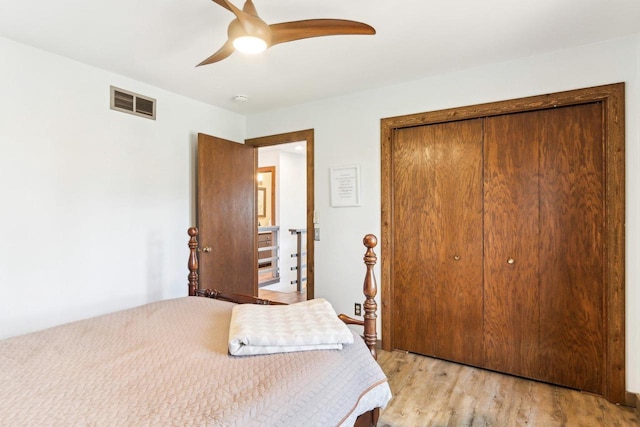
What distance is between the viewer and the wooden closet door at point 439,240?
9.01 feet

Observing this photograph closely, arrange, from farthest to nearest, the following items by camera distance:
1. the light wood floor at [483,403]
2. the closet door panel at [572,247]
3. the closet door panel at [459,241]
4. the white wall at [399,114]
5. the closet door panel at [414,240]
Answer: the closet door panel at [414,240] → the closet door panel at [459,241] → the closet door panel at [572,247] → the white wall at [399,114] → the light wood floor at [483,403]

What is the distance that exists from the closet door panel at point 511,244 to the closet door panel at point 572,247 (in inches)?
2.7

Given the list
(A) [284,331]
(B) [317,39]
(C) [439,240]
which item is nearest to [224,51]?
(B) [317,39]

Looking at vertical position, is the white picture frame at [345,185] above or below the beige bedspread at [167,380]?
above

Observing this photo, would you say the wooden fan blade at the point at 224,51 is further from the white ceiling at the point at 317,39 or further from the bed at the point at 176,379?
the bed at the point at 176,379

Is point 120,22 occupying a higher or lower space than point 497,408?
higher

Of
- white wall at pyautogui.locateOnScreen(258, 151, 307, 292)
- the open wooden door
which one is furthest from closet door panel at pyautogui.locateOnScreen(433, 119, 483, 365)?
white wall at pyautogui.locateOnScreen(258, 151, 307, 292)

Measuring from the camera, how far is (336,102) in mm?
3309

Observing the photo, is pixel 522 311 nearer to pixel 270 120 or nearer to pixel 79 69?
pixel 270 120

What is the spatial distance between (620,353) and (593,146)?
4.41 ft

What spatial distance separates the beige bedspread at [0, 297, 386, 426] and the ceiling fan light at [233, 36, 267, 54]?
1372mm

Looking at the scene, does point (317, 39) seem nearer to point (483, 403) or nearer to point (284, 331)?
point (284, 331)

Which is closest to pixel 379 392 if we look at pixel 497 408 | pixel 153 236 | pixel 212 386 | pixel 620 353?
pixel 212 386

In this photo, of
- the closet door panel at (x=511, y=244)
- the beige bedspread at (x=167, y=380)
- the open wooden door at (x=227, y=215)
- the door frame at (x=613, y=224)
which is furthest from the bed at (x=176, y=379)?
the door frame at (x=613, y=224)
